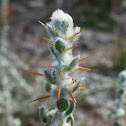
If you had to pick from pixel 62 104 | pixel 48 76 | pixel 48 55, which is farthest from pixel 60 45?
pixel 48 55

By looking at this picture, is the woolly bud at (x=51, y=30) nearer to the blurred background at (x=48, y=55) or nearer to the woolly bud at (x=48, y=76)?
the woolly bud at (x=48, y=76)

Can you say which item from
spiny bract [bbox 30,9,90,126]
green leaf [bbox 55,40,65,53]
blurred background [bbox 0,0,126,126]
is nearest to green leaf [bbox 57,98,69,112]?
spiny bract [bbox 30,9,90,126]

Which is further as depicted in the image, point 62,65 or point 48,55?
point 48,55

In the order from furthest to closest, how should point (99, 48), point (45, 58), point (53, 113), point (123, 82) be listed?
point (99, 48), point (45, 58), point (123, 82), point (53, 113)

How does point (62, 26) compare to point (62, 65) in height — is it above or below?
above

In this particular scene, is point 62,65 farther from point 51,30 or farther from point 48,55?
point 48,55

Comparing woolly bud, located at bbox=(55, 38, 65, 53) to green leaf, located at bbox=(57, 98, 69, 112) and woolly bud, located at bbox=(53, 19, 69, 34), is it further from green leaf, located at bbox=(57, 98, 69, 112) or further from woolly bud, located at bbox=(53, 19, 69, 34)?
green leaf, located at bbox=(57, 98, 69, 112)

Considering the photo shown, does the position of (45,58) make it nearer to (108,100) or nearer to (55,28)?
(108,100)

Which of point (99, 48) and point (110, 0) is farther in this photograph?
point (110, 0)

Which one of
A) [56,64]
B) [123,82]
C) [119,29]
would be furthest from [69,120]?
[119,29]
